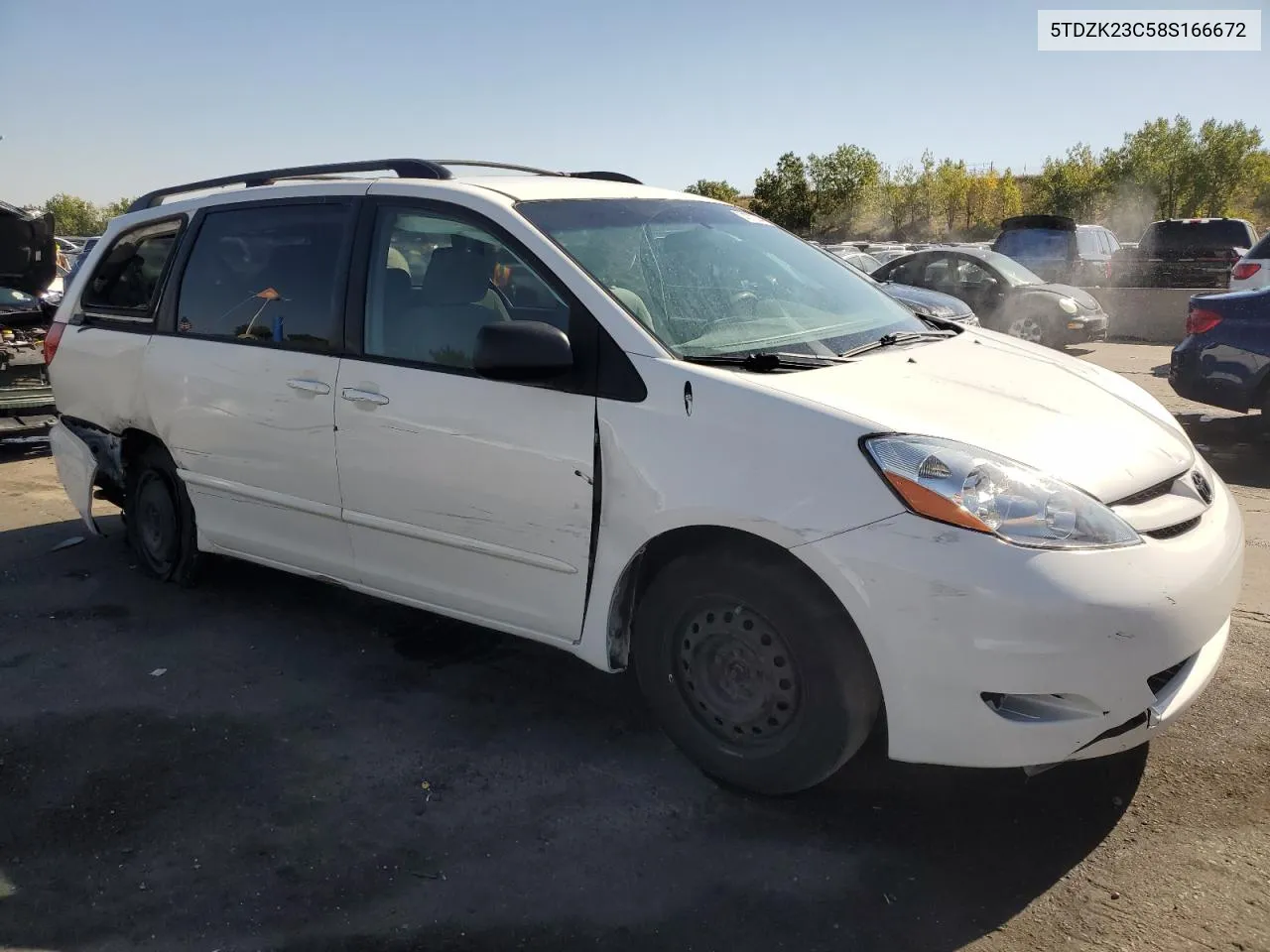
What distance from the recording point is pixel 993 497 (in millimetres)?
2705

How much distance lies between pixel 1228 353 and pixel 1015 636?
6782 mm

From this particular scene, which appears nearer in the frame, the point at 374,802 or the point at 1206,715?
the point at 374,802

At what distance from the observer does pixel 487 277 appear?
372 cm

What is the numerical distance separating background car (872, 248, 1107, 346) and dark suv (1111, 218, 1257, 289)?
12.5 ft

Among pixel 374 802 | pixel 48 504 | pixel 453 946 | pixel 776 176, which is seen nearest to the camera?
pixel 453 946

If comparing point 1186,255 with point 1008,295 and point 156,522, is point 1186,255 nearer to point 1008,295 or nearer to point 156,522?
point 1008,295

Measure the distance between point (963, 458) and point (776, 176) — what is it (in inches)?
1846

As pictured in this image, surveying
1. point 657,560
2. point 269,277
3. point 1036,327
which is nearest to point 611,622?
point 657,560

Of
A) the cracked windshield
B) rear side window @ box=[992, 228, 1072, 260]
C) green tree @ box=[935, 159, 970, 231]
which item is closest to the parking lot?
the cracked windshield

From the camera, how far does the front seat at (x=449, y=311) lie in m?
3.68

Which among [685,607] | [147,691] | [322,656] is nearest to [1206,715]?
[685,607]

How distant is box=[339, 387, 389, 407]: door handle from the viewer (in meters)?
3.79

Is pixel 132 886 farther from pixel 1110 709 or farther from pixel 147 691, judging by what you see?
pixel 1110 709

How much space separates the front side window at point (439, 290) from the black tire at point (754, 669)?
1058 millimetres
